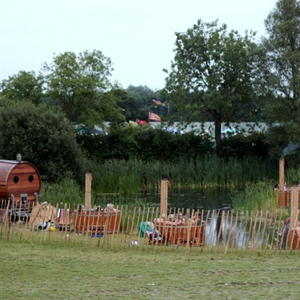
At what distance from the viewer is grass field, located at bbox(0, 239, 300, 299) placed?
7727mm

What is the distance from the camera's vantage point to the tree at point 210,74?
32406mm

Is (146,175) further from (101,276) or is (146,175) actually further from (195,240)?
(101,276)

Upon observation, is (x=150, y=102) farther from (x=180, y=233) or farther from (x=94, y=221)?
(x=180, y=233)

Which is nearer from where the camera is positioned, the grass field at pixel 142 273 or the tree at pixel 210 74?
the grass field at pixel 142 273

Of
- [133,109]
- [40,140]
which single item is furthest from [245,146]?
[133,109]

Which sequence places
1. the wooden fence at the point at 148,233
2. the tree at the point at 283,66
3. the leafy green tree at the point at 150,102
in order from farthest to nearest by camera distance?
the leafy green tree at the point at 150,102 → the tree at the point at 283,66 → the wooden fence at the point at 148,233

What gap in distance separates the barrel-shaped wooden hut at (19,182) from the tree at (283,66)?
14.6 meters

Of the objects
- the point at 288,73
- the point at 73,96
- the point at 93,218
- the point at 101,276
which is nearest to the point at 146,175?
the point at 73,96

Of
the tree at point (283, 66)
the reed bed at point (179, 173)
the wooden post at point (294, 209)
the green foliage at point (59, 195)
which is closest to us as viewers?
the wooden post at point (294, 209)

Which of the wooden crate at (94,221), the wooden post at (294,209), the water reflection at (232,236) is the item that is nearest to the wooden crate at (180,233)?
the water reflection at (232,236)

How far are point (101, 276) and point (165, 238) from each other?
3835mm

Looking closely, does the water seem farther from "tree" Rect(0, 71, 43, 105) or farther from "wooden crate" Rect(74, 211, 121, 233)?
"tree" Rect(0, 71, 43, 105)

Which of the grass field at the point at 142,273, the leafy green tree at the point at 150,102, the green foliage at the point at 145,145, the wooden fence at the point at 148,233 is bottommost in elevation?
the grass field at the point at 142,273

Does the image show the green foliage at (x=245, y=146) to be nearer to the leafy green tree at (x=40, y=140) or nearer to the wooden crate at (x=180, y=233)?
the leafy green tree at (x=40, y=140)
